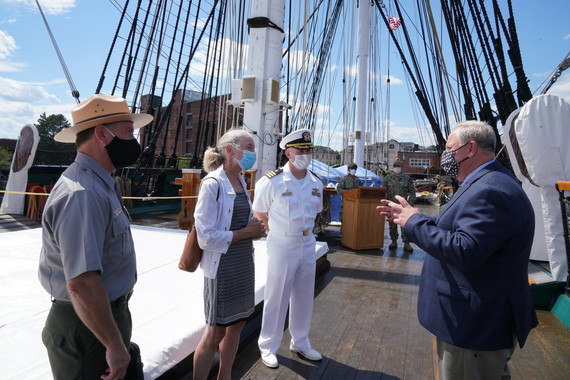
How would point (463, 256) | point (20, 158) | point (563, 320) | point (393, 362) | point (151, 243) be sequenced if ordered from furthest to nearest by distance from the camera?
1. point (20, 158)
2. point (151, 243)
3. point (563, 320)
4. point (393, 362)
5. point (463, 256)

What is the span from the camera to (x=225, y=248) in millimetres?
1863

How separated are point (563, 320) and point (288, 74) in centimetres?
717

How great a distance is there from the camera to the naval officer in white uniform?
250 centimetres

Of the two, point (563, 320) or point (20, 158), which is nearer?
point (563, 320)

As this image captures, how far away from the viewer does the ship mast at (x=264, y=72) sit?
4988 millimetres

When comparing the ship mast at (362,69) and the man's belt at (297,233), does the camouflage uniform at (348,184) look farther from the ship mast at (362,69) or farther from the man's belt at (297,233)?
the man's belt at (297,233)

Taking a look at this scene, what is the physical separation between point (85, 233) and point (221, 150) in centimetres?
110

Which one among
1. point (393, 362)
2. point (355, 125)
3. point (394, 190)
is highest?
point (355, 125)

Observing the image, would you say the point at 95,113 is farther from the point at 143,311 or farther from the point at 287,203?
the point at 143,311

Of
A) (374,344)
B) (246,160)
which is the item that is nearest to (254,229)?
(246,160)

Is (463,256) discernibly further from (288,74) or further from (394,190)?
(288,74)

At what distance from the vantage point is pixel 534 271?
372 cm

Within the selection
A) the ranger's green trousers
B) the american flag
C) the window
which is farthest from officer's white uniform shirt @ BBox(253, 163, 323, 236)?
the window

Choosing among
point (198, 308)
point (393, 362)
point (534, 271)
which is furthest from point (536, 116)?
point (198, 308)
